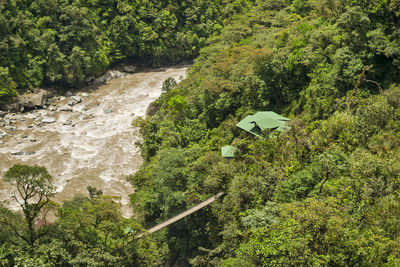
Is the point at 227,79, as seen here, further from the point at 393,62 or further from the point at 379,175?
the point at 379,175

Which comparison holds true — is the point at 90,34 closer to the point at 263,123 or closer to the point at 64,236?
the point at 263,123

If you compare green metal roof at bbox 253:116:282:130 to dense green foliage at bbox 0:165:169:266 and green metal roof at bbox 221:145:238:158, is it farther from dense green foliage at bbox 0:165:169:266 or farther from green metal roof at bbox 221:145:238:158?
dense green foliage at bbox 0:165:169:266

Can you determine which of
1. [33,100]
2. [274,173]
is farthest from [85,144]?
[274,173]

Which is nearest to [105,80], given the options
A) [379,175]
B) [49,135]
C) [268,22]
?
[49,135]

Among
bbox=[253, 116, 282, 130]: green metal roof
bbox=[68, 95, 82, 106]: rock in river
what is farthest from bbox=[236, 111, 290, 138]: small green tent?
bbox=[68, 95, 82, 106]: rock in river

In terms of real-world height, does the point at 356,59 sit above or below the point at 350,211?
above

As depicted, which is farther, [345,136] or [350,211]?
[345,136]
